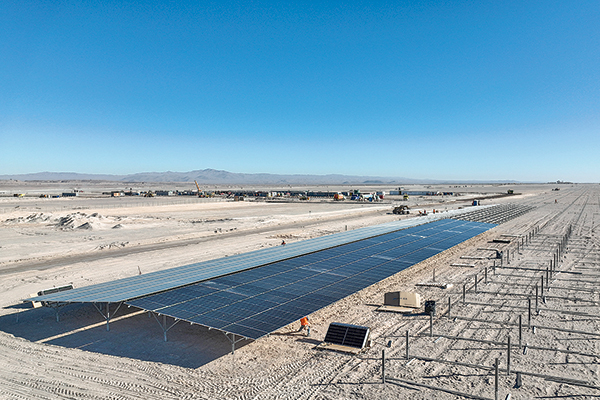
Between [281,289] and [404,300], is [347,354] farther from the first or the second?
[404,300]

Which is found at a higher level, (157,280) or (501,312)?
(157,280)

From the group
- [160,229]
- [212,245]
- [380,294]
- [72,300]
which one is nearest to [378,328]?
[380,294]

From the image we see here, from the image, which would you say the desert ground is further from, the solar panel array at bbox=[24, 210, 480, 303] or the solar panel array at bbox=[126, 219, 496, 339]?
the solar panel array at bbox=[24, 210, 480, 303]

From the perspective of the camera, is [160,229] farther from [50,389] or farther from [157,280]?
[50,389]

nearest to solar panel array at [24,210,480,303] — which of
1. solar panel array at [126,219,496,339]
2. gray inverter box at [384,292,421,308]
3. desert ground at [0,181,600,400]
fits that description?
solar panel array at [126,219,496,339]

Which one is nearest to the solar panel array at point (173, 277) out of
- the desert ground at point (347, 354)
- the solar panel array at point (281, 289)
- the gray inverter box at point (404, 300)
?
the solar panel array at point (281, 289)

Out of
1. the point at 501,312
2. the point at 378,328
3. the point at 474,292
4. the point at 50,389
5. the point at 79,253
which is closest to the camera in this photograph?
the point at 50,389
